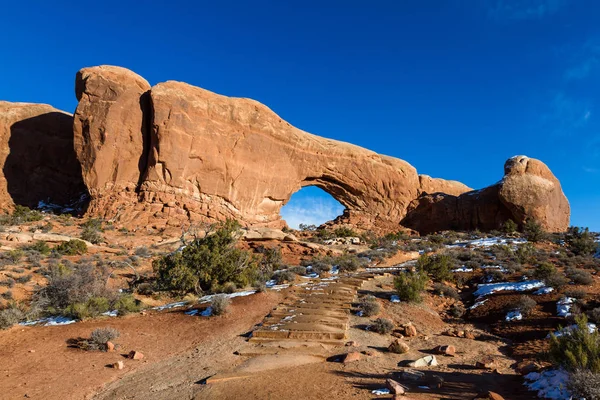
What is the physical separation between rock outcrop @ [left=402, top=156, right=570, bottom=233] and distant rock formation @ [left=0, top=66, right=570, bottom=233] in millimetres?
105

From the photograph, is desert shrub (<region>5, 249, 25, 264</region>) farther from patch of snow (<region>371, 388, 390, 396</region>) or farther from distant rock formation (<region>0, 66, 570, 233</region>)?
patch of snow (<region>371, 388, 390, 396</region>)

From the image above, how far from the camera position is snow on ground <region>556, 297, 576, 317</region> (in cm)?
810

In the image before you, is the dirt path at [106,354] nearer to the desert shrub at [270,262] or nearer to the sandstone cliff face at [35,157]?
the desert shrub at [270,262]

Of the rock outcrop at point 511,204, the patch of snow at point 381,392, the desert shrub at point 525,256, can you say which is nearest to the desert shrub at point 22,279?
the patch of snow at point 381,392

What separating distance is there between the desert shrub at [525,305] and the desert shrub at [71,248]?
2068cm

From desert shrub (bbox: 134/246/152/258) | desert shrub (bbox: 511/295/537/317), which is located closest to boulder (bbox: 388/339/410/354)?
desert shrub (bbox: 511/295/537/317)

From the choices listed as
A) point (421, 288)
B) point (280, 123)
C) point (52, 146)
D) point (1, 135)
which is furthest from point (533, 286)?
point (1, 135)

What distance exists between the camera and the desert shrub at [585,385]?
3.88 m

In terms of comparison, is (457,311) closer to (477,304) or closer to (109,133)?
(477,304)

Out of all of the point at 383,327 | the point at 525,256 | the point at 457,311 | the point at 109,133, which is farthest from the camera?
the point at 109,133

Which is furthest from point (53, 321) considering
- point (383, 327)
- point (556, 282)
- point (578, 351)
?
point (556, 282)

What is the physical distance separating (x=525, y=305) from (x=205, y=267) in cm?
993

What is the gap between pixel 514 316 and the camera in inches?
339

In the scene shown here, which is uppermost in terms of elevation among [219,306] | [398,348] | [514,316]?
[514,316]
